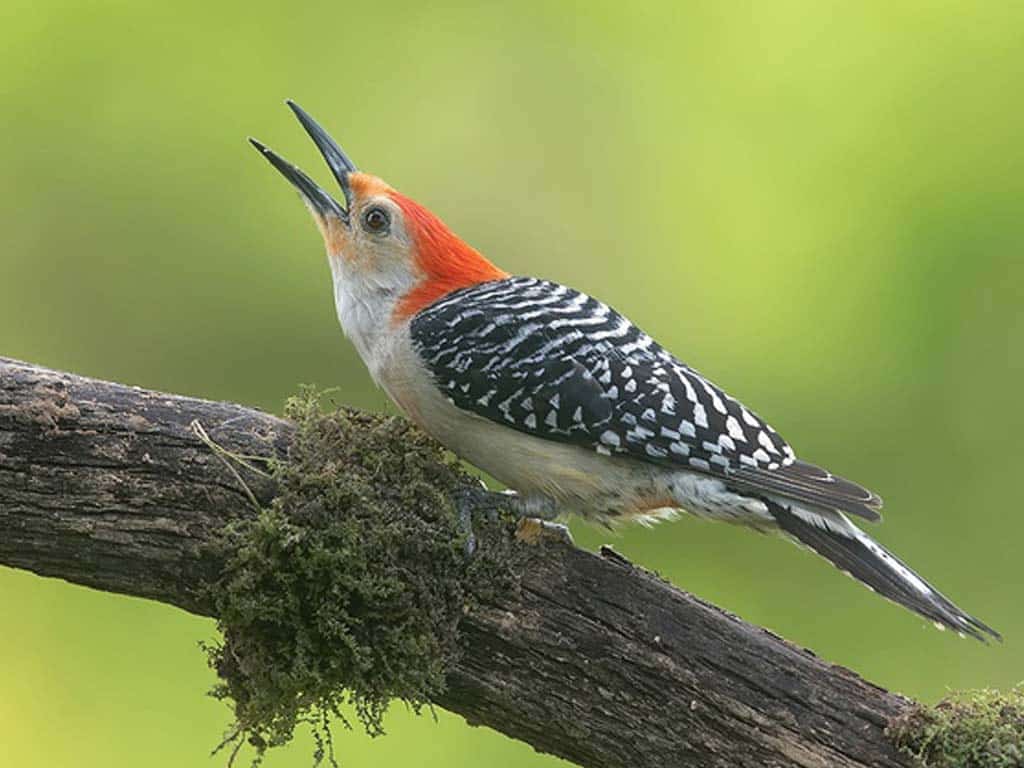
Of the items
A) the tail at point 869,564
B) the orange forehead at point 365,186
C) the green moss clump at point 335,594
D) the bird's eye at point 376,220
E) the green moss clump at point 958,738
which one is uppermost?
the orange forehead at point 365,186

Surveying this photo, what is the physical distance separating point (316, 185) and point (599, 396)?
1437mm

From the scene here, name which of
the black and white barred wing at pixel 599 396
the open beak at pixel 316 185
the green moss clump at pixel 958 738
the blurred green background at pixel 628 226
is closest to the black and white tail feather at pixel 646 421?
the black and white barred wing at pixel 599 396

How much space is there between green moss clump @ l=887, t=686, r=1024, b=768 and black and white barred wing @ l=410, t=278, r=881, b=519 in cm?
63

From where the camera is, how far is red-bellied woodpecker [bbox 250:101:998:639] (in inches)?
185

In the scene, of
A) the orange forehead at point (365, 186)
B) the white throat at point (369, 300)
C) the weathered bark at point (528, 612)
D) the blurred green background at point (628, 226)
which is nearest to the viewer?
the weathered bark at point (528, 612)

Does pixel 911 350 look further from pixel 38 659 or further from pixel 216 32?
pixel 38 659

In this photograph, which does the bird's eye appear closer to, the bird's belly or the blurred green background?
the bird's belly

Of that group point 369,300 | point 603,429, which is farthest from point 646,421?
point 369,300

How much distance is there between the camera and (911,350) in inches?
303

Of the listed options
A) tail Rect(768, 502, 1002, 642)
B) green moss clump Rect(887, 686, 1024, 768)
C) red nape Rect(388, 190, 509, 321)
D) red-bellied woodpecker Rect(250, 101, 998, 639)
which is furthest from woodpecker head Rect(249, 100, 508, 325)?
green moss clump Rect(887, 686, 1024, 768)

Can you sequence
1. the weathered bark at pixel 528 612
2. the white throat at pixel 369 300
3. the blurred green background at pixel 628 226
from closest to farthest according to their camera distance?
the weathered bark at pixel 528 612
the white throat at pixel 369 300
the blurred green background at pixel 628 226

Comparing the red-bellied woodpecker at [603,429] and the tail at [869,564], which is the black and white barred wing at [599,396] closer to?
the red-bellied woodpecker at [603,429]

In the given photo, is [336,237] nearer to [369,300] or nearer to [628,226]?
[369,300]

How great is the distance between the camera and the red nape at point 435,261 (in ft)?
17.3
